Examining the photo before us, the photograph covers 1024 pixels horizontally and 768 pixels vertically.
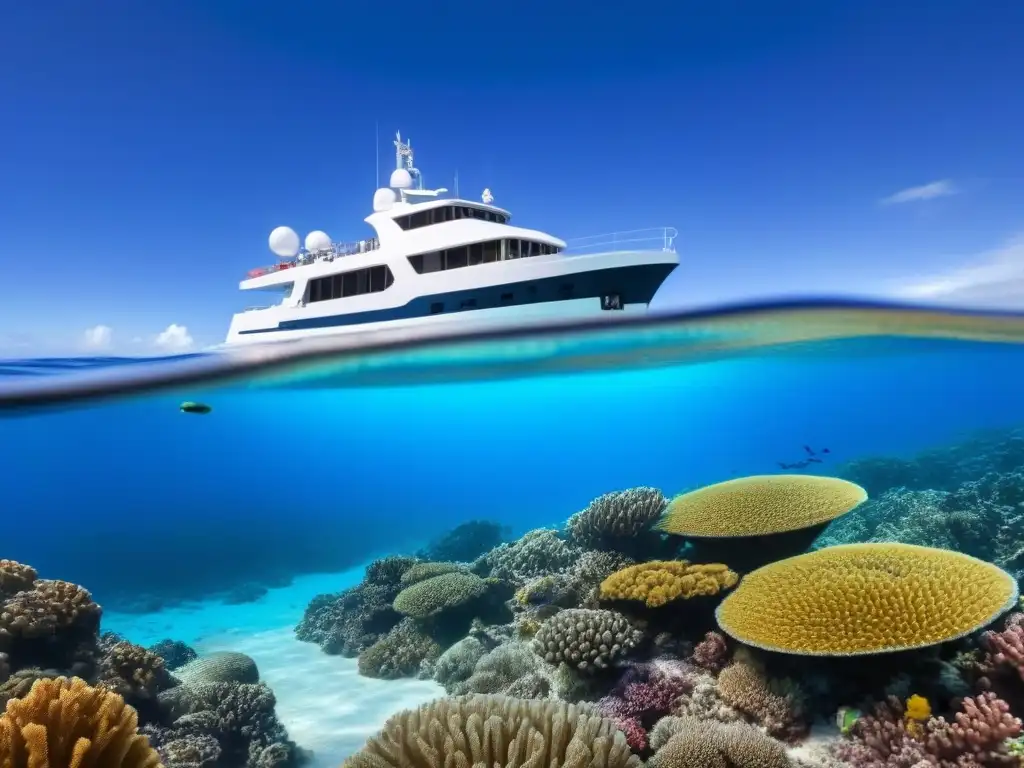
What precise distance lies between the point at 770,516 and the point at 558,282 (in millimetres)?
8269

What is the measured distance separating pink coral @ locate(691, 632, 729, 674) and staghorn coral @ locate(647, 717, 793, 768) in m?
1.49

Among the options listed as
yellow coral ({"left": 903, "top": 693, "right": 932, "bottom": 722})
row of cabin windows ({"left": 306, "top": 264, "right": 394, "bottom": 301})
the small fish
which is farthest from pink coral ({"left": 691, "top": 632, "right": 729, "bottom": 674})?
row of cabin windows ({"left": 306, "top": 264, "right": 394, "bottom": 301})

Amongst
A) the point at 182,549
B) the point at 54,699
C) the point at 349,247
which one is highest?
the point at 349,247

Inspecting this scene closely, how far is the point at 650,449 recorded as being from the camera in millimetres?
87312

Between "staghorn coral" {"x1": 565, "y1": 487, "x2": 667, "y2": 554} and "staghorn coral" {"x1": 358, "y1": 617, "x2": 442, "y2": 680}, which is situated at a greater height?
"staghorn coral" {"x1": 565, "y1": 487, "x2": 667, "y2": 554}

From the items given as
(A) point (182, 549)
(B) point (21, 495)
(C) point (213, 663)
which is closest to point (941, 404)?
(C) point (213, 663)

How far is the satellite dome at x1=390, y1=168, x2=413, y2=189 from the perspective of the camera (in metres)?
18.6

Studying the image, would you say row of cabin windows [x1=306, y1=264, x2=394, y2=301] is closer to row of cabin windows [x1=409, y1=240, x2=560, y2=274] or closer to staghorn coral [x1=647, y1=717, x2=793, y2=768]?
row of cabin windows [x1=409, y1=240, x2=560, y2=274]

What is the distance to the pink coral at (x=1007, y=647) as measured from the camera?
432cm

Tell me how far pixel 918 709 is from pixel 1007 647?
2.94 ft

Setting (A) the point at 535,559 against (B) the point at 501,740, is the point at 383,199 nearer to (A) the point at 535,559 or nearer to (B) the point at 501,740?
(A) the point at 535,559

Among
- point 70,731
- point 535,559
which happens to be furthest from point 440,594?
point 70,731

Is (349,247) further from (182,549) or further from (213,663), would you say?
(182,549)

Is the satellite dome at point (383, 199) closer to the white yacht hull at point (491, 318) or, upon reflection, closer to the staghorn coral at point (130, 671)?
the white yacht hull at point (491, 318)
